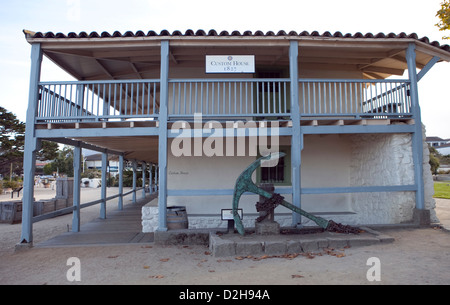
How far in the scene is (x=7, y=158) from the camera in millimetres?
27625

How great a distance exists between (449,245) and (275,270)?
3748mm

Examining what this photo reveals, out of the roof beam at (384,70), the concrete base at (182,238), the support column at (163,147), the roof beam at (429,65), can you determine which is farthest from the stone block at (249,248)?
the roof beam at (384,70)

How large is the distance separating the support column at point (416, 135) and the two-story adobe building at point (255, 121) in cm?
3

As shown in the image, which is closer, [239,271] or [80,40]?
[239,271]

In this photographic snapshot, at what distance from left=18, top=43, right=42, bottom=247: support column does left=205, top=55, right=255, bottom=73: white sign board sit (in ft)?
12.7

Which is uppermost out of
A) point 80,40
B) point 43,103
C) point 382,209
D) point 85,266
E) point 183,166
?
point 80,40

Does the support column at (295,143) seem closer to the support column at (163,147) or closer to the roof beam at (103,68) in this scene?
the support column at (163,147)

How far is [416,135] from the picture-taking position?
24.1ft

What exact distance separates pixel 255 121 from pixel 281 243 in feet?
9.17

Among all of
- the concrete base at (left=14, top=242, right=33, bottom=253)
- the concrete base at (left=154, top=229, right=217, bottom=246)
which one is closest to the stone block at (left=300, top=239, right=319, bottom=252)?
the concrete base at (left=154, top=229, right=217, bottom=246)

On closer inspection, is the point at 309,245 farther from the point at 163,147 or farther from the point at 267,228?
the point at 163,147

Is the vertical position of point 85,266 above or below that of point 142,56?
below
